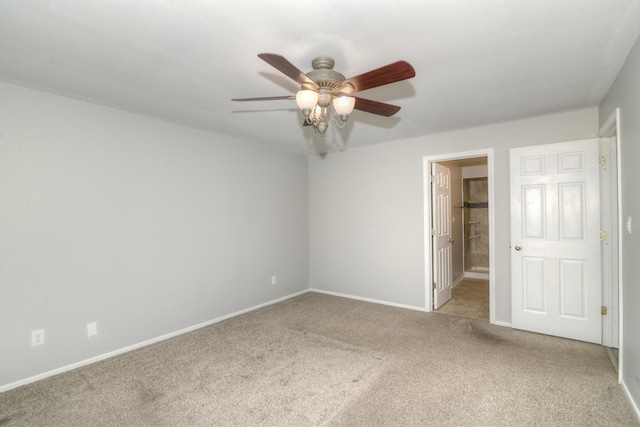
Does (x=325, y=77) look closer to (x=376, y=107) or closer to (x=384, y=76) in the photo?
(x=384, y=76)

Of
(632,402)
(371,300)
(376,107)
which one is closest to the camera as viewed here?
(632,402)

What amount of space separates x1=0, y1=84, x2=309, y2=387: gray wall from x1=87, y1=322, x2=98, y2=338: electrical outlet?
0.12ft

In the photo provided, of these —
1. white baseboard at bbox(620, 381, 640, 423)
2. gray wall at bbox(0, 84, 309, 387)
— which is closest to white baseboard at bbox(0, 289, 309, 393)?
gray wall at bbox(0, 84, 309, 387)

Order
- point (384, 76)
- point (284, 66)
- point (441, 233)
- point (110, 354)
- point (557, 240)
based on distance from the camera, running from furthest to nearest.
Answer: point (441, 233), point (557, 240), point (110, 354), point (384, 76), point (284, 66)

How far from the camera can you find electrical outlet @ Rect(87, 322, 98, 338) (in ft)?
9.22

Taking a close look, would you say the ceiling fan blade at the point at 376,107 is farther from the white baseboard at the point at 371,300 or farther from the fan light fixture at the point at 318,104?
the white baseboard at the point at 371,300

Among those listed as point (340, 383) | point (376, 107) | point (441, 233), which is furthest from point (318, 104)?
point (441, 233)

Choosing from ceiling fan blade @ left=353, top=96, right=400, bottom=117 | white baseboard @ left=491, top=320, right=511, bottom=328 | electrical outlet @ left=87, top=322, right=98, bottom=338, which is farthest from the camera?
white baseboard @ left=491, top=320, right=511, bottom=328

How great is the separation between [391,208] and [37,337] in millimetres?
4041

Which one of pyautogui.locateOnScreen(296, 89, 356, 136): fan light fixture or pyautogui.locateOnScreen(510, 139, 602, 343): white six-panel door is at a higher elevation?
pyautogui.locateOnScreen(296, 89, 356, 136): fan light fixture

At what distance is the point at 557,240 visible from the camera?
10.7ft

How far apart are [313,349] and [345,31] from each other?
2.72m

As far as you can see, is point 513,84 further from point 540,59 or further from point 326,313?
point 326,313

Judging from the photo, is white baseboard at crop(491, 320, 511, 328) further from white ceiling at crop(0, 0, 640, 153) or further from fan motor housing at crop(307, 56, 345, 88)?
fan motor housing at crop(307, 56, 345, 88)
